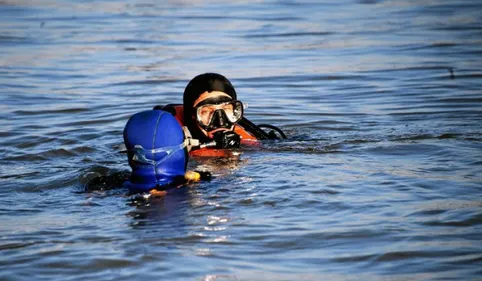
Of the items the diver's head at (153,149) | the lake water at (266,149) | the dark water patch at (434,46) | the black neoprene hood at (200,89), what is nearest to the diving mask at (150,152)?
the diver's head at (153,149)

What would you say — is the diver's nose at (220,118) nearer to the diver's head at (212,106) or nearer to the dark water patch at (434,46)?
the diver's head at (212,106)

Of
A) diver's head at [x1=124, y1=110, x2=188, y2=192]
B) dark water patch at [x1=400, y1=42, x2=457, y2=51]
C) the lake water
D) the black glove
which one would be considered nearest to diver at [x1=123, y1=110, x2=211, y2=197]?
diver's head at [x1=124, y1=110, x2=188, y2=192]

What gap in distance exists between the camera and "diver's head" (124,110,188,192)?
678 cm

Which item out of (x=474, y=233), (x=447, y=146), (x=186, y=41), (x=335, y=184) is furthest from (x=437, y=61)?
(x=474, y=233)

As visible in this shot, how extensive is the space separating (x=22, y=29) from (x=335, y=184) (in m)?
11.6

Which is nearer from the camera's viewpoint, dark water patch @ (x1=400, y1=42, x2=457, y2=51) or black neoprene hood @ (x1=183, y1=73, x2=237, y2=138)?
black neoprene hood @ (x1=183, y1=73, x2=237, y2=138)

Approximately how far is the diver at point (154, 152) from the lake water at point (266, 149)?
0.44 feet

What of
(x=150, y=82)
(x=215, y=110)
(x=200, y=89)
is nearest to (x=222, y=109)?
(x=215, y=110)

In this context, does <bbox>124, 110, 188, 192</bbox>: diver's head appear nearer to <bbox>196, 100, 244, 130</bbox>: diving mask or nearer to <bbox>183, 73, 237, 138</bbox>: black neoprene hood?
<bbox>196, 100, 244, 130</bbox>: diving mask

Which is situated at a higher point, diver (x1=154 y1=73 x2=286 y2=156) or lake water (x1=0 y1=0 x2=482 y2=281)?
diver (x1=154 y1=73 x2=286 y2=156)

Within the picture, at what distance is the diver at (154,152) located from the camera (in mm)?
6781

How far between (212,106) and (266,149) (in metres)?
0.72

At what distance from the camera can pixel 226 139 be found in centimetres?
830

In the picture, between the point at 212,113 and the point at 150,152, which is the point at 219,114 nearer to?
the point at 212,113
